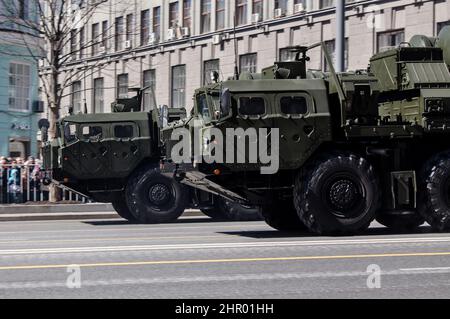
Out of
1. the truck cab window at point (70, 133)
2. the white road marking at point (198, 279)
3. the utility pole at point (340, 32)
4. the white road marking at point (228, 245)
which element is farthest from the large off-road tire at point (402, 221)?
the truck cab window at point (70, 133)

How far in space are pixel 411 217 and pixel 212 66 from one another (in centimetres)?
3246

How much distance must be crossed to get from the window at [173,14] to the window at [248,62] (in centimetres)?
662

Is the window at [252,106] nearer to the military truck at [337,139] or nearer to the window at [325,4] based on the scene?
the military truck at [337,139]

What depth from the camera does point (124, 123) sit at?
22.4 m

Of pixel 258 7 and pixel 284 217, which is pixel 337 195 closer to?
pixel 284 217

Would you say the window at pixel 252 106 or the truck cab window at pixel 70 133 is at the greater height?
the window at pixel 252 106

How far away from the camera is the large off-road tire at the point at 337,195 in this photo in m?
15.2

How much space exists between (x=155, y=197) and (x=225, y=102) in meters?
7.63

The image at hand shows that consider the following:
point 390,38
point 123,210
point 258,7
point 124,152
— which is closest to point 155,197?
point 124,152

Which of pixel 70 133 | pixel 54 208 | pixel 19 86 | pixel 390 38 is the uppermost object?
pixel 390 38

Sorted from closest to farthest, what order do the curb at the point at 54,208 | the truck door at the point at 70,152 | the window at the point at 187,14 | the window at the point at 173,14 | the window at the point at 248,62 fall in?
the truck door at the point at 70,152 < the curb at the point at 54,208 < the window at the point at 248,62 < the window at the point at 187,14 < the window at the point at 173,14

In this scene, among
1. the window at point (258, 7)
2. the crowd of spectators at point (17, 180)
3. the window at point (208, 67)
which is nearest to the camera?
the crowd of spectators at point (17, 180)

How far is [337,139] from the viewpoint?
1561 cm
